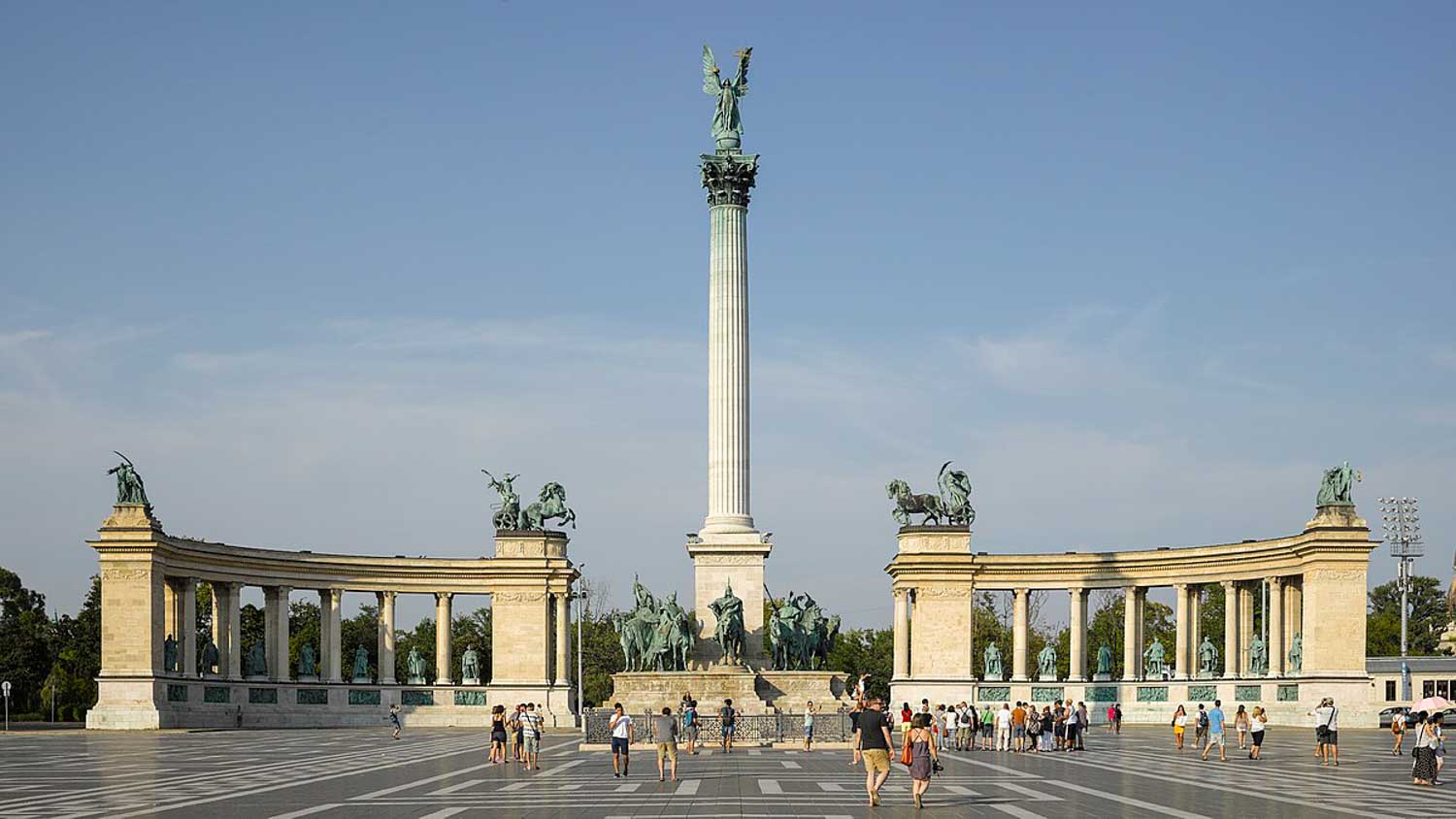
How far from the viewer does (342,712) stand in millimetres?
97562

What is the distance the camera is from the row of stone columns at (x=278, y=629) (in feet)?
306

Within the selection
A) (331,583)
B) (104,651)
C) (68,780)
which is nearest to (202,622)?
(331,583)

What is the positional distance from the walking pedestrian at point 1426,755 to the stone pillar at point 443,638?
70.0 meters

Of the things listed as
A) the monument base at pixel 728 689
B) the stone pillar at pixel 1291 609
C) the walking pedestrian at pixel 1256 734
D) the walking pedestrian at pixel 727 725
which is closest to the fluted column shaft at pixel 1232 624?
the stone pillar at pixel 1291 609

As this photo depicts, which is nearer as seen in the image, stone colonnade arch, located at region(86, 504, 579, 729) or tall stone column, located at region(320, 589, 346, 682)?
stone colonnade arch, located at region(86, 504, 579, 729)

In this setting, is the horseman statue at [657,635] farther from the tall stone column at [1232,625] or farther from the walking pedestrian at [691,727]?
the tall stone column at [1232,625]

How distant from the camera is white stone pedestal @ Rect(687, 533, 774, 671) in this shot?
70.4 m

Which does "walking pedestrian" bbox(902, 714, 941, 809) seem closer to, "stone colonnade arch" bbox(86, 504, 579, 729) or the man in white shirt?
the man in white shirt

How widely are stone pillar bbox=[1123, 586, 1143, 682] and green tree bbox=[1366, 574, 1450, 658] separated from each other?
5414 centimetres

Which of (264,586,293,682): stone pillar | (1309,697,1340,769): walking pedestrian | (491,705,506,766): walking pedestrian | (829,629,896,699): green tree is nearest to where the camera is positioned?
(1309,697,1340,769): walking pedestrian

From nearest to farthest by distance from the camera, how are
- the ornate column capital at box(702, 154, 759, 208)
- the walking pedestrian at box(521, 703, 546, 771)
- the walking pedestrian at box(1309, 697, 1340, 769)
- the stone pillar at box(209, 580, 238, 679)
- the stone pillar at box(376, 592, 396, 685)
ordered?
the walking pedestrian at box(1309, 697, 1340, 769) → the walking pedestrian at box(521, 703, 546, 771) → the ornate column capital at box(702, 154, 759, 208) → the stone pillar at box(209, 580, 238, 679) → the stone pillar at box(376, 592, 396, 685)

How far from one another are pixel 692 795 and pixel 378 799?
6798 mm

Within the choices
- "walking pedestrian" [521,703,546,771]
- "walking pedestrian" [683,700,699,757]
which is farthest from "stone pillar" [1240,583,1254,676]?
"walking pedestrian" [521,703,546,771]

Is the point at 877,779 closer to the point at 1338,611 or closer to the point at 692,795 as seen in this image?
the point at 692,795
